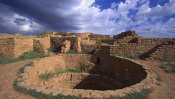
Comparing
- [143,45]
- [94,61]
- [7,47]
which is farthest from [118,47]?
[7,47]

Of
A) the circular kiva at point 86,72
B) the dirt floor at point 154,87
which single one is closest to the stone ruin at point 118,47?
the circular kiva at point 86,72

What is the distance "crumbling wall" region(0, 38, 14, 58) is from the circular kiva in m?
2.55

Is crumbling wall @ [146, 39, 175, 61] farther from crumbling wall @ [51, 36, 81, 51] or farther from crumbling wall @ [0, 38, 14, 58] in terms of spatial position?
crumbling wall @ [0, 38, 14, 58]

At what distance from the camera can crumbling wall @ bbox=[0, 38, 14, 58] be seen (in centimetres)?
1182

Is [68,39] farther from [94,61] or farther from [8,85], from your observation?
[8,85]

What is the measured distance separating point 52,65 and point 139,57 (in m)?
6.45

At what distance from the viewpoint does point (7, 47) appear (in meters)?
11.9

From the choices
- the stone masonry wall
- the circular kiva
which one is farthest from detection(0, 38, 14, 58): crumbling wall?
the stone masonry wall

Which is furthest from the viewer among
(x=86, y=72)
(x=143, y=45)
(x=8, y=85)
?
(x=86, y=72)

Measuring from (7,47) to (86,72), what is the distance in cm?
613

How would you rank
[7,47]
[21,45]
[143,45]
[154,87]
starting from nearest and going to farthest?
[154,87] → [7,47] → [143,45] → [21,45]

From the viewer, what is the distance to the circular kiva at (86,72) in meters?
9.95

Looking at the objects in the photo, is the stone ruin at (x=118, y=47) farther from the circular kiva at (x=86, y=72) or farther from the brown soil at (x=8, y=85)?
the brown soil at (x=8, y=85)

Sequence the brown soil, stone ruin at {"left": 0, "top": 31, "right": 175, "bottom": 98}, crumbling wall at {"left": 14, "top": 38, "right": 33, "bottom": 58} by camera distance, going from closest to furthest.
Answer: the brown soil → stone ruin at {"left": 0, "top": 31, "right": 175, "bottom": 98} → crumbling wall at {"left": 14, "top": 38, "right": 33, "bottom": 58}
